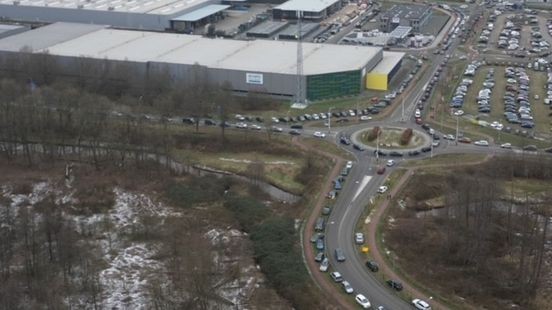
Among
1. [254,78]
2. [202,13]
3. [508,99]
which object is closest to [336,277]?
[254,78]

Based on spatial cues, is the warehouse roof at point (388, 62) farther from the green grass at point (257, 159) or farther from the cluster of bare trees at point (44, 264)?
the cluster of bare trees at point (44, 264)

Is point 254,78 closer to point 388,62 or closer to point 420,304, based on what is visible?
point 388,62

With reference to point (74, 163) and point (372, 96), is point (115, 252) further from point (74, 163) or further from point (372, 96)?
point (372, 96)

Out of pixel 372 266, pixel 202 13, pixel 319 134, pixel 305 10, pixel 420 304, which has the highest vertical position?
pixel 202 13

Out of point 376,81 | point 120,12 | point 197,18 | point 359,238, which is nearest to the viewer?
point 359,238

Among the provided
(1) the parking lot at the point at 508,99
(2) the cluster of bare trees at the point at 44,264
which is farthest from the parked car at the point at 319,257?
(1) the parking lot at the point at 508,99

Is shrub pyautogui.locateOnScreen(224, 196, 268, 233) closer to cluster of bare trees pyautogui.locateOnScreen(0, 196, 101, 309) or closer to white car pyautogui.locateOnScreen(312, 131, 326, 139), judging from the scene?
cluster of bare trees pyautogui.locateOnScreen(0, 196, 101, 309)

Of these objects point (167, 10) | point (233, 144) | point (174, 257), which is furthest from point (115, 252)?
point (167, 10)
